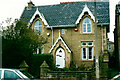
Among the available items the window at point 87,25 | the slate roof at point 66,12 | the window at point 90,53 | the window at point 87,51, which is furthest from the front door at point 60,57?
the window at point 87,25

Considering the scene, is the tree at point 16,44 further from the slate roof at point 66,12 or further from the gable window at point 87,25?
the gable window at point 87,25

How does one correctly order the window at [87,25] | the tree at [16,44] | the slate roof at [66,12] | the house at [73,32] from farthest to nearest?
the slate roof at [66,12] → the window at [87,25] → the house at [73,32] → the tree at [16,44]

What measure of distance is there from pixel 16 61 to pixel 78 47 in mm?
10310

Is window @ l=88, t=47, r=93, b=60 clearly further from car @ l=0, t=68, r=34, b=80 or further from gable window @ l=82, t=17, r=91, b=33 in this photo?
car @ l=0, t=68, r=34, b=80

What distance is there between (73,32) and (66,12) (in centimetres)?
355

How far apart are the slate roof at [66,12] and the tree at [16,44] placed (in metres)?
6.96

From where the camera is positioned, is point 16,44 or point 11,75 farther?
point 16,44

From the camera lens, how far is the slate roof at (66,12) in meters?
29.6

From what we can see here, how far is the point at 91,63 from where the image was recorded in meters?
28.5

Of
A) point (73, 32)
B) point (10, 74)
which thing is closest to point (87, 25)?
point (73, 32)

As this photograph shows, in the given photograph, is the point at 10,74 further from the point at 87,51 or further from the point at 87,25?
the point at 87,25

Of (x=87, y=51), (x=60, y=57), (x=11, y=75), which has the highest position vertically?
(x=87, y=51)

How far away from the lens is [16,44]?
20.6m

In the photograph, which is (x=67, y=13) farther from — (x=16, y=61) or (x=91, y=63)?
(x=16, y=61)
